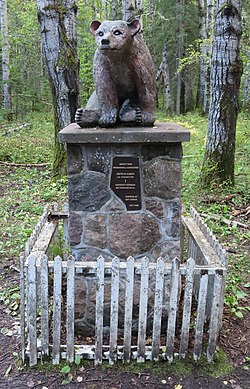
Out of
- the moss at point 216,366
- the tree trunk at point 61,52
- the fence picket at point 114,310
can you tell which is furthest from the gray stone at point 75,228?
the tree trunk at point 61,52

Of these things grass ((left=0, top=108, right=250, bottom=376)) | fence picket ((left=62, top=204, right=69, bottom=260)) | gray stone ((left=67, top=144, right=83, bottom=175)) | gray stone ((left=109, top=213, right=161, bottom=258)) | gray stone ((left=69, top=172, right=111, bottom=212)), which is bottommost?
grass ((left=0, top=108, right=250, bottom=376))

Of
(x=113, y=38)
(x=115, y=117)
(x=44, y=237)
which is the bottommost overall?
(x=44, y=237)

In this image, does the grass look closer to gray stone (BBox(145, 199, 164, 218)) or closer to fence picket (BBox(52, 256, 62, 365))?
fence picket (BBox(52, 256, 62, 365))

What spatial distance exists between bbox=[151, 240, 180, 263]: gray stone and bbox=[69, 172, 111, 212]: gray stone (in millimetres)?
650

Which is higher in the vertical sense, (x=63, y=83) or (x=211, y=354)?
(x=63, y=83)

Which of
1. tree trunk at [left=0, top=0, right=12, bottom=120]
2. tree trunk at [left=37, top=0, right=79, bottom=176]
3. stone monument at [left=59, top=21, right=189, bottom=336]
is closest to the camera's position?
stone monument at [left=59, top=21, right=189, bottom=336]

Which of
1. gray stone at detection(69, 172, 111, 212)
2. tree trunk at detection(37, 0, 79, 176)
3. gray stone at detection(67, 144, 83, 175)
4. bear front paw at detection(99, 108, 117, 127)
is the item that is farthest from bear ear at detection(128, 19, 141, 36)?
tree trunk at detection(37, 0, 79, 176)

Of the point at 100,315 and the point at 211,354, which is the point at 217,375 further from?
the point at 100,315

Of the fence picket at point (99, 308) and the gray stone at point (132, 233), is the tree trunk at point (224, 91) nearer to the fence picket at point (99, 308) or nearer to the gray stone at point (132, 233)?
the gray stone at point (132, 233)

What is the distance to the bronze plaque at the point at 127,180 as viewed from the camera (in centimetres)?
319

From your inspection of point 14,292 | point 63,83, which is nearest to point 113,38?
point 14,292

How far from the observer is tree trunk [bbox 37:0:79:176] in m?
6.91

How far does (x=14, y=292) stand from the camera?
4.14 m

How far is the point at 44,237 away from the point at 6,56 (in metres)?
13.8
